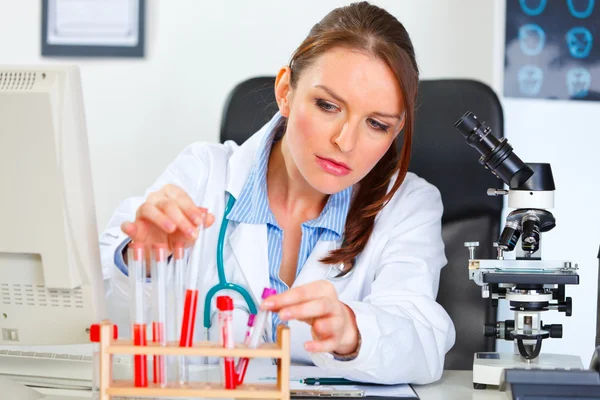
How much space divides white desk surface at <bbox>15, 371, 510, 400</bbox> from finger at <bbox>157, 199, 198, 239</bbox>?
37cm

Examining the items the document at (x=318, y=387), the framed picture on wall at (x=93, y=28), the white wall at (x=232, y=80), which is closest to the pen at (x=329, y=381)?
the document at (x=318, y=387)

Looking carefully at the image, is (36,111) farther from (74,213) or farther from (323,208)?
(323,208)

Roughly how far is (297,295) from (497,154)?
573 mm

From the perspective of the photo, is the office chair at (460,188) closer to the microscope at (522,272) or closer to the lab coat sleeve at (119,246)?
the microscope at (522,272)

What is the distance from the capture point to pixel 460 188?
1.86 m

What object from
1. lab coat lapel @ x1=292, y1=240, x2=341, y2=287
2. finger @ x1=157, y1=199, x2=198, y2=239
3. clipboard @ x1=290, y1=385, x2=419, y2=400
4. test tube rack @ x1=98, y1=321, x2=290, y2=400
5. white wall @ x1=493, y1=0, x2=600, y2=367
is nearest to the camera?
test tube rack @ x1=98, y1=321, x2=290, y2=400

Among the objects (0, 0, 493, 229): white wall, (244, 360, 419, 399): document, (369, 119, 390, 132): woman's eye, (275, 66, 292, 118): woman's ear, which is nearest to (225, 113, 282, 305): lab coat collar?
(275, 66, 292, 118): woman's ear

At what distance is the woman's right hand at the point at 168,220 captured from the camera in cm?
101

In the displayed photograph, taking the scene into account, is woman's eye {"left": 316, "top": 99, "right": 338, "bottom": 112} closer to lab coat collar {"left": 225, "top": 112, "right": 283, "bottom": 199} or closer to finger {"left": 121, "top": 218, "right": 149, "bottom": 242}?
lab coat collar {"left": 225, "top": 112, "right": 283, "bottom": 199}

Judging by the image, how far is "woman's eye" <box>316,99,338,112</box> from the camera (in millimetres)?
1473

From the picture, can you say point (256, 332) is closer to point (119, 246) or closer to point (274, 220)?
point (119, 246)

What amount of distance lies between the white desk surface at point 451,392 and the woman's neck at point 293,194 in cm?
48

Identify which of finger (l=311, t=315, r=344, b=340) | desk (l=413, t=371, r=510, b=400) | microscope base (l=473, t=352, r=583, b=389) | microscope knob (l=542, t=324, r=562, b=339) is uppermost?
finger (l=311, t=315, r=344, b=340)

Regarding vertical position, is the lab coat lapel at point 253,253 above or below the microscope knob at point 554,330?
above
